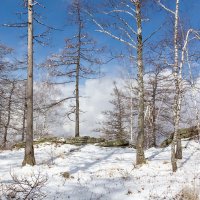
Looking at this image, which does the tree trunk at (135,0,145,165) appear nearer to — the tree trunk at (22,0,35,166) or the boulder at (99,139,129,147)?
the tree trunk at (22,0,35,166)

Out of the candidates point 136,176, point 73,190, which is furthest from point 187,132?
point 73,190

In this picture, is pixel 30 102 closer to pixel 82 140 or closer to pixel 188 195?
pixel 188 195

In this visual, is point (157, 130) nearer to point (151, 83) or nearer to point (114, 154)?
point (151, 83)

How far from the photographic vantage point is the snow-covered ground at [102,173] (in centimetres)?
887

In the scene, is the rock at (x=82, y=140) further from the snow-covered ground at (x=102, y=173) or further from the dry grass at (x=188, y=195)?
the dry grass at (x=188, y=195)

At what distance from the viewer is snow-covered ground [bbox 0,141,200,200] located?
349 inches

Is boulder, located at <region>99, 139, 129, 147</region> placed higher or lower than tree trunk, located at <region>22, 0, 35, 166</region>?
lower

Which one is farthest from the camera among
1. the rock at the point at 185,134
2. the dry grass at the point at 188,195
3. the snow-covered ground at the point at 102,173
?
the rock at the point at 185,134

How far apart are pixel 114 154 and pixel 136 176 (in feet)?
22.8

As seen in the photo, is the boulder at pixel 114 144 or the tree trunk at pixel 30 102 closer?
the tree trunk at pixel 30 102

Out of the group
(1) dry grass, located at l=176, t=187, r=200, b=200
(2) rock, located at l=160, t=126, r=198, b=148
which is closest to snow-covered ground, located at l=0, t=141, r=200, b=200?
(1) dry grass, located at l=176, t=187, r=200, b=200

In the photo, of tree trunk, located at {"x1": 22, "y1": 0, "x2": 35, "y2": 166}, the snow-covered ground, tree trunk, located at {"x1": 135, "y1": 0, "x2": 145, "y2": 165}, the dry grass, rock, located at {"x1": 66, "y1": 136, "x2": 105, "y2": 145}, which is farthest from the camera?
rock, located at {"x1": 66, "y1": 136, "x2": 105, "y2": 145}

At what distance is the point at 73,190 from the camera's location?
9.05m

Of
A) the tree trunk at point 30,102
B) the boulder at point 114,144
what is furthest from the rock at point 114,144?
the tree trunk at point 30,102
